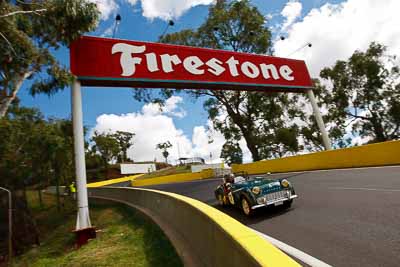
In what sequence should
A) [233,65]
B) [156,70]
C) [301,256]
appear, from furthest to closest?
[233,65] < [156,70] < [301,256]

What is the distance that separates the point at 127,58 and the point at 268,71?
27.7ft

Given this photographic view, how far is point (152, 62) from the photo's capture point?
1225cm

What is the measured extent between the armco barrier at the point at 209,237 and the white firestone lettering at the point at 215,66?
7.59 meters

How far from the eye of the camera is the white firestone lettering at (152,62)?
12.1m

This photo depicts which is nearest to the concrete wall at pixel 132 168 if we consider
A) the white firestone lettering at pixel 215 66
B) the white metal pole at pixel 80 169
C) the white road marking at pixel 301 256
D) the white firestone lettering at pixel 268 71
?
the white firestone lettering at pixel 268 71

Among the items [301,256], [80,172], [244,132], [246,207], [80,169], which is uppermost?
[244,132]

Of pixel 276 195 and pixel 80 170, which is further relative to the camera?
pixel 80 170

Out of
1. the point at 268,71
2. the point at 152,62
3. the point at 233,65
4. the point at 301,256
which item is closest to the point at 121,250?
the point at 301,256

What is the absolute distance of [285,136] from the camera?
36.9m

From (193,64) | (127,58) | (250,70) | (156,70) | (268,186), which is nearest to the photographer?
(268,186)

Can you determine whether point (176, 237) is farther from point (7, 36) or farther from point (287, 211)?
point (7, 36)

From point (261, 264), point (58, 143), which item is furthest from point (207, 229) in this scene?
A: point (58, 143)

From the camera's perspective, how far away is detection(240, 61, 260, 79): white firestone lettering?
48.8ft

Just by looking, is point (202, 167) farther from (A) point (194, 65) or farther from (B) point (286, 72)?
(A) point (194, 65)
